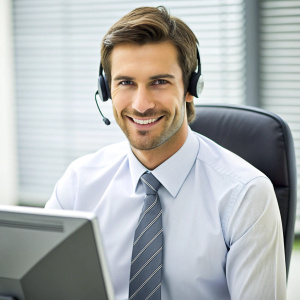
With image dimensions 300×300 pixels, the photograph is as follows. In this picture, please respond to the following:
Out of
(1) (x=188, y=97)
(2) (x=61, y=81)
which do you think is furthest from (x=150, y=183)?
(2) (x=61, y=81)

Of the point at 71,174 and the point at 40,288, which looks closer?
A: the point at 40,288

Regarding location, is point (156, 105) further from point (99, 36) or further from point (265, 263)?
point (99, 36)

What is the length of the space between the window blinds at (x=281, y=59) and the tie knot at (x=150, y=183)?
1.25 m

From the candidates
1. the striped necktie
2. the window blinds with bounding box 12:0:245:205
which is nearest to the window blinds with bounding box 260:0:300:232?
the window blinds with bounding box 12:0:245:205

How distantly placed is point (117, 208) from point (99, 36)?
1.54 metres

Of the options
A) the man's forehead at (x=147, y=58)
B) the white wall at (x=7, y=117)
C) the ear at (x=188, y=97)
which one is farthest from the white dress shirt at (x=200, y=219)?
the white wall at (x=7, y=117)

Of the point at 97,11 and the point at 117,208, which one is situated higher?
the point at 97,11

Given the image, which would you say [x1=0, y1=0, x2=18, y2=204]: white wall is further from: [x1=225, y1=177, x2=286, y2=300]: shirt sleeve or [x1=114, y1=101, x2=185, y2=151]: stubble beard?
[x1=225, y1=177, x2=286, y2=300]: shirt sleeve

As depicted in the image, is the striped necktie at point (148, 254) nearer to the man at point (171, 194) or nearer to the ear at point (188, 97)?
the man at point (171, 194)

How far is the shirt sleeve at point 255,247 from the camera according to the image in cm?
121

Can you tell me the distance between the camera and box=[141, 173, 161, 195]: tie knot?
1386mm

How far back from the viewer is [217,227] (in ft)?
4.28

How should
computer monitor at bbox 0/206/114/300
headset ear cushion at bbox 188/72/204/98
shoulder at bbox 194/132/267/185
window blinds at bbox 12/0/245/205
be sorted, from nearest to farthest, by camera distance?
1. computer monitor at bbox 0/206/114/300
2. shoulder at bbox 194/132/267/185
3. headset ear cushion at bbox 188/72/204/98
4. window blinds at bbox 12/0/245/205

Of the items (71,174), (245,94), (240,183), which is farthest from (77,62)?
(240,183)
